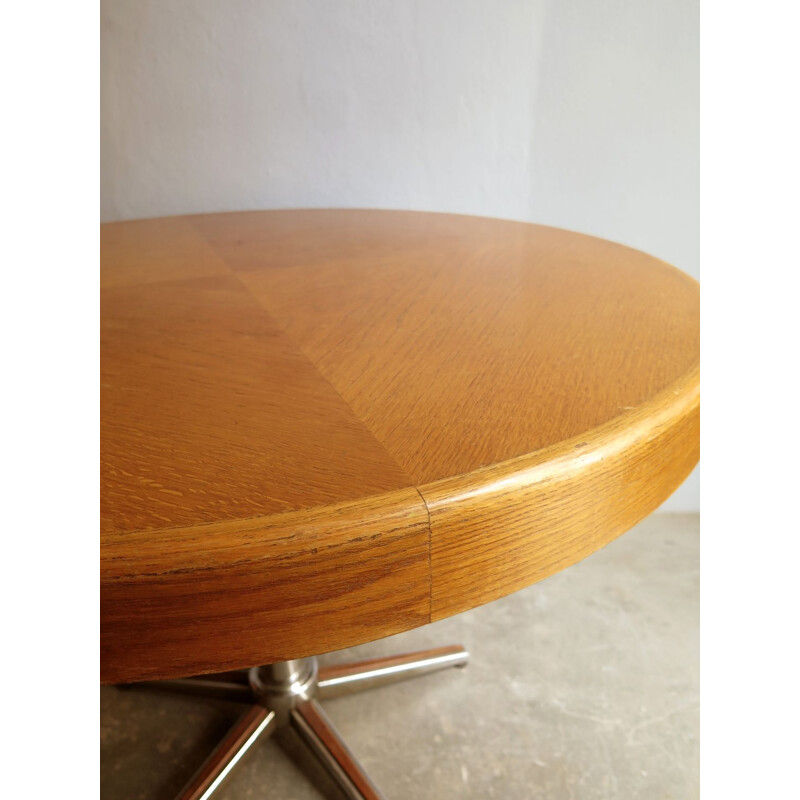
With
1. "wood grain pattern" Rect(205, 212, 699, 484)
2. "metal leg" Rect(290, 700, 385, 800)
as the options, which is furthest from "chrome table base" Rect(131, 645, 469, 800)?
"wood grain pattern" Rect(205, 212, 699, 484)

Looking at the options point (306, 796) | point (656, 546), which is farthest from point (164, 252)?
point (656, 546)

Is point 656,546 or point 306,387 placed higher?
point 306,387

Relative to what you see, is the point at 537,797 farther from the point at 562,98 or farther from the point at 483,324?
the point at 562,98

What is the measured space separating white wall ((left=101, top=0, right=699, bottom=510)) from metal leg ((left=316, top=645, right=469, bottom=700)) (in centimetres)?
84

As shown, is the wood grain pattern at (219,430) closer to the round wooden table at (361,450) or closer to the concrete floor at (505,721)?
the round wooden table at (361,450)

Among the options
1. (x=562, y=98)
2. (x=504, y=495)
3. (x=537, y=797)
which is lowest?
(x=537, y=797)

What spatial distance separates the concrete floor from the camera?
1046mm

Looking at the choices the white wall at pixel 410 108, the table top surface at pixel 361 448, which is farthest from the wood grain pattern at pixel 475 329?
the white wall at pixel 410 108

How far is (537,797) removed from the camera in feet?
3.35

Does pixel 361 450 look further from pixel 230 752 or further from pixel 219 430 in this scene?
pixel 230 752

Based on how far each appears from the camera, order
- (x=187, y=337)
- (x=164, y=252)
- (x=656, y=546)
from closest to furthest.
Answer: (x=187, y=337)
(x=164, y=252)
(x=656, y=546)

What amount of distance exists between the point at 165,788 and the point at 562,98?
138 cm

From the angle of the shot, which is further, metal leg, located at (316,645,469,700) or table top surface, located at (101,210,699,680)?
metal leg, located at (316,645,469,700)

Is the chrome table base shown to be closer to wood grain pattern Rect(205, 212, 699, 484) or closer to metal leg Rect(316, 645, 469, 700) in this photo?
metal leg Rect(316, 645, 469, 700)
